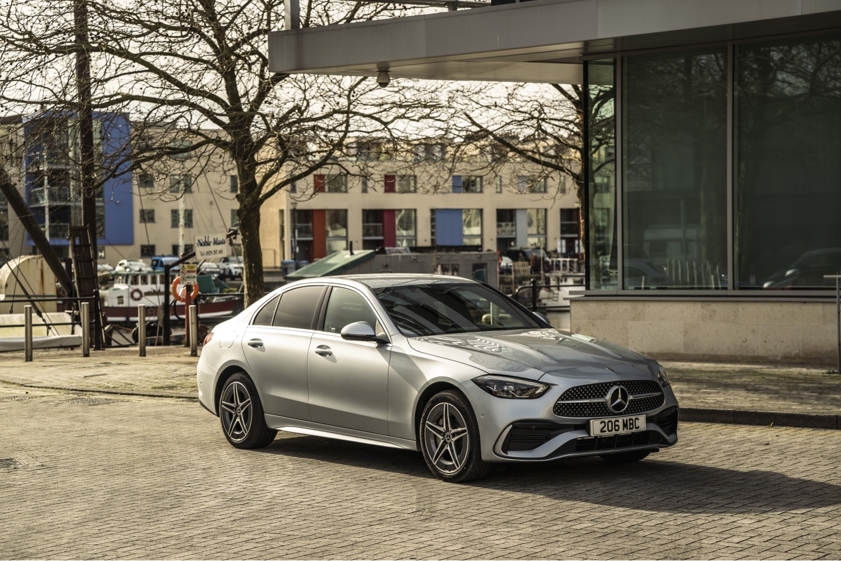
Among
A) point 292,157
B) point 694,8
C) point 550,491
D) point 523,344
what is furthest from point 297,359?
point 292,157

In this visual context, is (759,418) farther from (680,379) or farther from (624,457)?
(680,379)

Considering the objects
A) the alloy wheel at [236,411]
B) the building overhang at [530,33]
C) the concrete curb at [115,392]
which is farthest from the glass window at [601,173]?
the alloy wheel at [236,411]

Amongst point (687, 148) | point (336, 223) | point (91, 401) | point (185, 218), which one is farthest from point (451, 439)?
point (336, 223)

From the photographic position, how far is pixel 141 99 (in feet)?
64.5

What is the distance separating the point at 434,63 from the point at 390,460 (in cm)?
907

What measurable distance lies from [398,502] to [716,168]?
10479 mm

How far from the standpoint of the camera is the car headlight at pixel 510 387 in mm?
8117

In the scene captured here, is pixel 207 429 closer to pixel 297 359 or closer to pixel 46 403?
pixel 297 359

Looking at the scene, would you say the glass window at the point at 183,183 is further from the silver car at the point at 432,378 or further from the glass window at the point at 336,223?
the glass window at the point at 336,223

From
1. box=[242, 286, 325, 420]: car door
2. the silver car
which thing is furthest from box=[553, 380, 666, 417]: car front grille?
box=[242, 286, 325, 420]: car door

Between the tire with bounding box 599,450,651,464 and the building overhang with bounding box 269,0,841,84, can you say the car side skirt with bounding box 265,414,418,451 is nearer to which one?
the tire with bounding box 599,450,651,464

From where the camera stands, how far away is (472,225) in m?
109

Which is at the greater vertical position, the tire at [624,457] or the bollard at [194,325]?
the bollard at [194,325]

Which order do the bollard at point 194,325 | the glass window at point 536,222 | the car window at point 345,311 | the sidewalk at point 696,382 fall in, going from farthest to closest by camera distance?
1. the glass window at point 536,222
2. the bollard at point 194,325
3. the sidewalk at point 696,382
4. the car window at point 345,311
